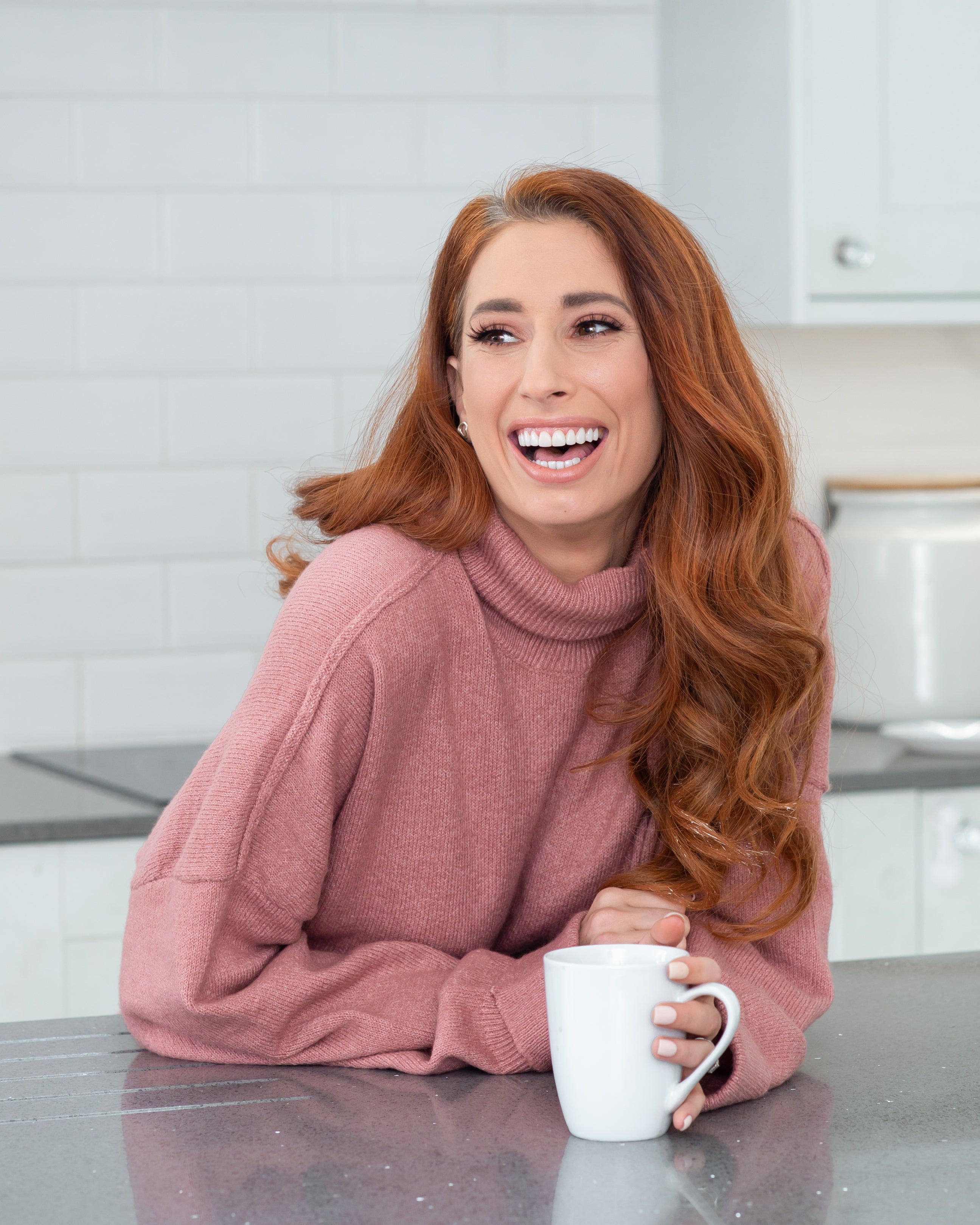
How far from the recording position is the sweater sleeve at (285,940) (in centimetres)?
92

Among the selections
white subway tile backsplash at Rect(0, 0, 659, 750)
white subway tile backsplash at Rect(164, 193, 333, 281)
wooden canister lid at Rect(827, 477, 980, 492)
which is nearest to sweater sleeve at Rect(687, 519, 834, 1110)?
wooden canister lid at Rect(827, 477, 980, 492)

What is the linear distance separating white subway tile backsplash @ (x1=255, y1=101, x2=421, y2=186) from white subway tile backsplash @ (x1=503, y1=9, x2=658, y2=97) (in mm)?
188

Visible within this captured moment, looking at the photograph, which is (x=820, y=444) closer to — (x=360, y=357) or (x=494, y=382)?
(x=360, y=357)

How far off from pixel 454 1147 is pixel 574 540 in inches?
21.6

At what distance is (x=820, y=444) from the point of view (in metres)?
2.45

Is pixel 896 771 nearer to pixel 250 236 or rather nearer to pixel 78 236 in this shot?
pixel 250 236

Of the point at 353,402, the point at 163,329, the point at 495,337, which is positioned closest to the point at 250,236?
the point at 163,329

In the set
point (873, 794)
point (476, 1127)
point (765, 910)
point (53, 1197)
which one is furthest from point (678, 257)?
point (873, 794)

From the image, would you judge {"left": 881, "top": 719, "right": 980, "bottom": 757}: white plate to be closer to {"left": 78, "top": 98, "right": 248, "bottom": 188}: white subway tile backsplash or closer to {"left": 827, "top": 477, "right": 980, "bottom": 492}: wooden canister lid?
{"left": 827, "top": 477, "right": 980, "bottom": 492}: wooden canister lid

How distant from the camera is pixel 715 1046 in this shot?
0.81 m

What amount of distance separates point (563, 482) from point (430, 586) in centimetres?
13

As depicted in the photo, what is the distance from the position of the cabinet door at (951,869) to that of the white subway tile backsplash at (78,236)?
1409mm

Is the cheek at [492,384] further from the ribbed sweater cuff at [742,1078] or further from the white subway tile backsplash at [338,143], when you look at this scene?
the white subway tile backsplash at [338,143]

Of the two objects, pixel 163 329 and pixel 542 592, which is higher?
pixel 163 329
